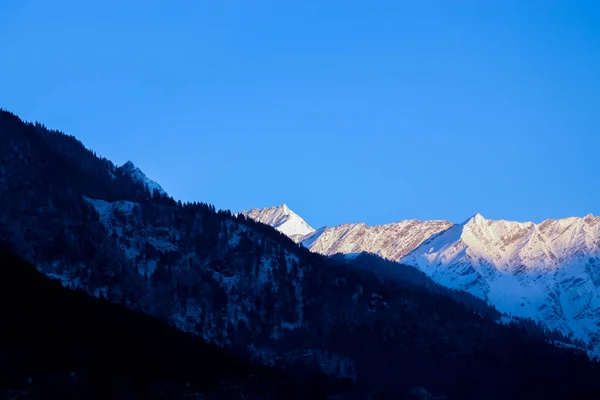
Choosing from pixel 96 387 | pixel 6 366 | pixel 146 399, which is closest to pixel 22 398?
pixel 6 366

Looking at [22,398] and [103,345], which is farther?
[103,345]

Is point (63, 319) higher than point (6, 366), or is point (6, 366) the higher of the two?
point (63, 319)

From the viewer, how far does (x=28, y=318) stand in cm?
18800

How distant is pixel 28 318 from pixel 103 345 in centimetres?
1694

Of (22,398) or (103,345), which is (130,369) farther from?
(22,398)

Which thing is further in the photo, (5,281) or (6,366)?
(5,281)

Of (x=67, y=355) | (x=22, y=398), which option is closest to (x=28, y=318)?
(x=67, y=355)

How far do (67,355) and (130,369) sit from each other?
15994 mm

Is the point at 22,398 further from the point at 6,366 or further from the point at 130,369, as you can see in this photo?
the point at 130,369

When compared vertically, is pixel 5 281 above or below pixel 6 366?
above

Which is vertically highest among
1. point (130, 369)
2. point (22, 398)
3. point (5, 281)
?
point (5, 281)

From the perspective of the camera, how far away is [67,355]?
186 meters

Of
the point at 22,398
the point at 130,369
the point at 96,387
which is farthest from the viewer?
the point at 130,369

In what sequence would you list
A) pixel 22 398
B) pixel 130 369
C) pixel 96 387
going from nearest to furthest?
pixel 22 398 → pixel 96 387 → pixel 130 369
